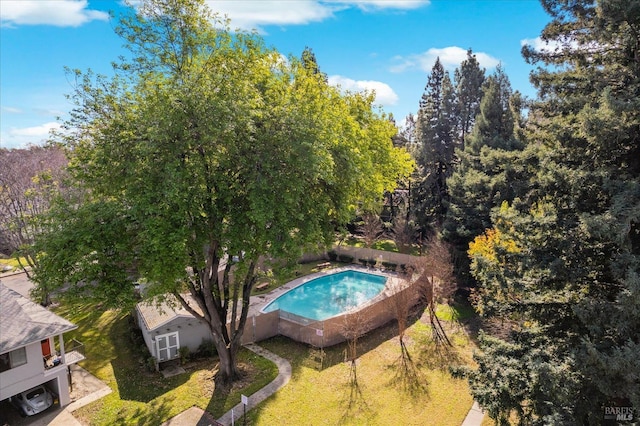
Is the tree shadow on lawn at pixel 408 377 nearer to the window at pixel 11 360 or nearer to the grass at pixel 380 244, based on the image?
the window at pixel 11 360

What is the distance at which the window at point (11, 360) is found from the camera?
12.7m

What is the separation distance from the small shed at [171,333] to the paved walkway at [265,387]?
2634 mm

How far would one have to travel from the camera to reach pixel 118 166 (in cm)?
1184

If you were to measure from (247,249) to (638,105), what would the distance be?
1088 centimetres

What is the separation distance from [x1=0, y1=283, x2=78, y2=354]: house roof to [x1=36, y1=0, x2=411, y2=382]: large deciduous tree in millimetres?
3309

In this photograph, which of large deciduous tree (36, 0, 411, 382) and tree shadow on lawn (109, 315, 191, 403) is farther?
tree shadow on lawn (109, 315, 191, 403)

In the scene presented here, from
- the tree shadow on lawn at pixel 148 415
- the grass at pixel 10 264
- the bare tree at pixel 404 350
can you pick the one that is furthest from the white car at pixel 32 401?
the grass at pixel 10 264

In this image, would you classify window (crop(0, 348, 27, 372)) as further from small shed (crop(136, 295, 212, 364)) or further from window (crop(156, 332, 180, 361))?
window (crop(156, 332, 180, 361))

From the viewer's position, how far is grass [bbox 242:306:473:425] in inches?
519

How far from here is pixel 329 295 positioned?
28.2m

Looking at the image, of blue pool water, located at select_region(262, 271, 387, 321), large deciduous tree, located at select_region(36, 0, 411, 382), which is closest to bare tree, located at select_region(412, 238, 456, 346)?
blue pool water, located at select_region(262, 271, 387, 321)

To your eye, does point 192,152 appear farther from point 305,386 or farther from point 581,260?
point 581,260

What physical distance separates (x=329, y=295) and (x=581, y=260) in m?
19.9

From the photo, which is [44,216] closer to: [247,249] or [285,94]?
[247,249]
